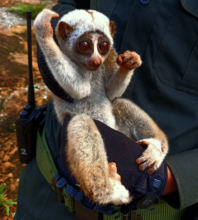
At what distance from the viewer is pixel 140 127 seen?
6.05ft

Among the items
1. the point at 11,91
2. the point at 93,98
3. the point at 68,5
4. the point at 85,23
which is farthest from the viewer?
the point at 11,91

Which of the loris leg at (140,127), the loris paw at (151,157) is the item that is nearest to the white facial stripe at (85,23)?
the loris leg at (140,127)

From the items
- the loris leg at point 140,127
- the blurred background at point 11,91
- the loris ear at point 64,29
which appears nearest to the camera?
the loris ear at point 64,29

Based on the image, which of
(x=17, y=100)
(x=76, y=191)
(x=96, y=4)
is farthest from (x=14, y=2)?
(x=76, y=191)

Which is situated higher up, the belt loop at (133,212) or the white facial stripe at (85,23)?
the white facial stripe at (85,23)

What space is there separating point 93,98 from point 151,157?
0.62m

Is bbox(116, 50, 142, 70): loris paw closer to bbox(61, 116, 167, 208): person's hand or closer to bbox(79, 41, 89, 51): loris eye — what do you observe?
bbox(79, 41, 89, 51): loris eye

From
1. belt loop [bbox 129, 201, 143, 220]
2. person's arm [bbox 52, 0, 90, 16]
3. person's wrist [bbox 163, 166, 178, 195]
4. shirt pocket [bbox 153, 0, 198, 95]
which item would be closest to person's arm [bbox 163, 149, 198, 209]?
person's wrist [bbox 163, 166, 178, 195]

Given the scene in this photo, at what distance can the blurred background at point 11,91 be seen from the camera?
3.35 metres

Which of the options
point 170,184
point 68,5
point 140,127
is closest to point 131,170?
point 170,184

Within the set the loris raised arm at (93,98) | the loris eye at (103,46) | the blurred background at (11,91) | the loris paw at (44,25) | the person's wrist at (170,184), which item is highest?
the loris paw at (44,25)

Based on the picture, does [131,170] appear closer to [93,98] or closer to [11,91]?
[93,98]

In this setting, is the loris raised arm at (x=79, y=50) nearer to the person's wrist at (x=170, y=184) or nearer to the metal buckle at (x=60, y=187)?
the metal buckle at (x=60, y=187)

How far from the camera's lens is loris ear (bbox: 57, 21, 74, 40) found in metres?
1.59
